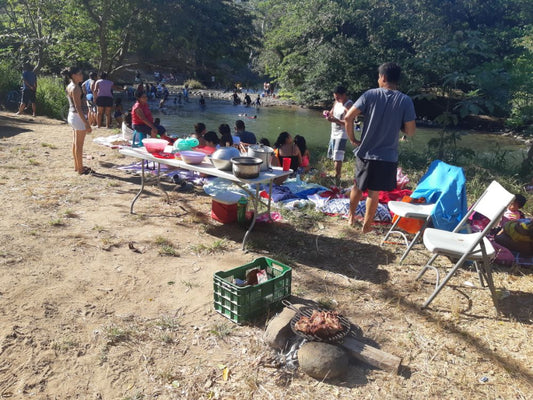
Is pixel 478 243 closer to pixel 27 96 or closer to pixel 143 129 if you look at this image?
pixel 143 129

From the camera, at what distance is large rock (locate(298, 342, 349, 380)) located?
2602 millimetres

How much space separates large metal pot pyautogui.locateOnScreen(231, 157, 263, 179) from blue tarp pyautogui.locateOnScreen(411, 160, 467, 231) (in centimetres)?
184

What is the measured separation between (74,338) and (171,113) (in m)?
20.3

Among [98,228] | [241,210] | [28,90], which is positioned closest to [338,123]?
[241,210]

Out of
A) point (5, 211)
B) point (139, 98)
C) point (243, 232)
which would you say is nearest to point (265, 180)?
point (243, 232)

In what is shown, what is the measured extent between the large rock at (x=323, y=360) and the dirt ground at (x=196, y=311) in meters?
0.06

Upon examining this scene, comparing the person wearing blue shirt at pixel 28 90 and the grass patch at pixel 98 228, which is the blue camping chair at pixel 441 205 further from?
the person wearing blue shirt at pixel 28 90

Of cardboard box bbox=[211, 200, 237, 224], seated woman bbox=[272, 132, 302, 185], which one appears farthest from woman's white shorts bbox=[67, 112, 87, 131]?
seated woman bbox=[272, 132, 302, 185]

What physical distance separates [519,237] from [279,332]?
9.43 ft

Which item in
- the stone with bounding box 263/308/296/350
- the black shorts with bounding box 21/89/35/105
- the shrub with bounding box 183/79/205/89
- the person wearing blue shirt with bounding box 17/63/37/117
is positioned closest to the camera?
the stone with bounding box 263/308/296/350

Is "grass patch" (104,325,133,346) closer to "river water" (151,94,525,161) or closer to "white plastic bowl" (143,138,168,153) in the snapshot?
"white plastic bowl" (143,138,168,153)

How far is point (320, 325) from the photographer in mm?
2773

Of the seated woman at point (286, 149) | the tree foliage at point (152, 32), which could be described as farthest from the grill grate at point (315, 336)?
the tree foliage at point (152, 32)

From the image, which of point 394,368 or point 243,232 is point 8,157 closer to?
point 243,232
